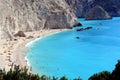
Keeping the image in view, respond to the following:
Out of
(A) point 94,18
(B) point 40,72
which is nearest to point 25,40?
(B) point 40,72

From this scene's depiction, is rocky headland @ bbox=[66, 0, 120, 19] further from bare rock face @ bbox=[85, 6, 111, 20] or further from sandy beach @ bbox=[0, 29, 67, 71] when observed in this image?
sandy beach @ bbox=[0, 29, 67, 71]

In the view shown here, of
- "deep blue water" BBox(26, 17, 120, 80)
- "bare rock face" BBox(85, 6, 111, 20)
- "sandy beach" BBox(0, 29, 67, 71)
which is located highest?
"bare rock face" BBox(85, 6, 111, 20)

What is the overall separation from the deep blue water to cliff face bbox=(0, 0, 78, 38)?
7016 mm

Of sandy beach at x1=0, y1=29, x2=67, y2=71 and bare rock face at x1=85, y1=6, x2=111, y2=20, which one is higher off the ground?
bare rock face at x1=85, y1=6, x2=111, y2=20

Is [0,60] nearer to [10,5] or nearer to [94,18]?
[10,5]

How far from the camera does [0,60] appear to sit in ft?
149

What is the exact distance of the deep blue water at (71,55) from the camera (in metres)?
44.4

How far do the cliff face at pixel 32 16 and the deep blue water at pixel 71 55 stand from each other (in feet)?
23.0

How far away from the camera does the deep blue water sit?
44438mm

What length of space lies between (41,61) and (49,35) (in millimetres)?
33160

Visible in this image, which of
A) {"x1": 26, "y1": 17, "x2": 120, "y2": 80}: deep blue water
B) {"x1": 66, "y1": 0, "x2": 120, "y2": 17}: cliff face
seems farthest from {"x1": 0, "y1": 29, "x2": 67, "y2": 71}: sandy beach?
{"x1": 66, "y1": 0, "x2": 120, "y2": 17}: cliff face

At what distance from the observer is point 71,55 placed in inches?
2271

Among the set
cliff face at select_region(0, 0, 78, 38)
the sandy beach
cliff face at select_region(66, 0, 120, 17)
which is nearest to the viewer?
the sandy beach

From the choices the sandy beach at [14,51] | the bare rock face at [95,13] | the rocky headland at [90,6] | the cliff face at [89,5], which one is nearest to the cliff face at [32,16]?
the sandy beach at [14,51]
